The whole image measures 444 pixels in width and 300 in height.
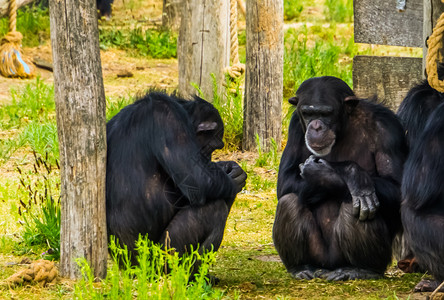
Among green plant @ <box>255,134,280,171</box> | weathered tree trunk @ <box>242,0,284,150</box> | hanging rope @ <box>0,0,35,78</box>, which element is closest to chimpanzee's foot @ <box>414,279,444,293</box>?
green plant @ <box>255,134,280,171</box>

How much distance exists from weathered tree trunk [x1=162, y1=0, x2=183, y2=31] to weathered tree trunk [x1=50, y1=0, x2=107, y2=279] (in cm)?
871

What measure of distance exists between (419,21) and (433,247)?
3147 mm

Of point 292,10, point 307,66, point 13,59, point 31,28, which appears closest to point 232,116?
point 307,66

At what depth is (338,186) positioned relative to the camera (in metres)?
4.52

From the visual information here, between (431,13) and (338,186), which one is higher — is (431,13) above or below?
above

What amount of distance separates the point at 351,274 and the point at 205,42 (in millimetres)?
3803

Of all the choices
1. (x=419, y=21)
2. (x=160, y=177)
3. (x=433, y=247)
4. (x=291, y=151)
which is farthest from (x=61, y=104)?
(x=419, y=21)

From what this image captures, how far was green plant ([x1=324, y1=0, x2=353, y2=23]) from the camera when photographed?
13.2m

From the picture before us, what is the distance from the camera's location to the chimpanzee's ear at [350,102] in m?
4.66

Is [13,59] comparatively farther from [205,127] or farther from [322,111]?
[322,111]

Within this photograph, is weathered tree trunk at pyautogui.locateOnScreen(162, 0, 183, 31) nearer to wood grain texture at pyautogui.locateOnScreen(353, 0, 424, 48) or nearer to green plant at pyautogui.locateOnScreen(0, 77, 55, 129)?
green plant at pyautogui.locateOnScreen(0, 77, 55, 129)

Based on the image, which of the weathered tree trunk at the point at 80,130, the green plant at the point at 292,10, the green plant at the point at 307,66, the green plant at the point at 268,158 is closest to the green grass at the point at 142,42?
the green plant at the point at 292,10

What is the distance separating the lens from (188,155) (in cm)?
425

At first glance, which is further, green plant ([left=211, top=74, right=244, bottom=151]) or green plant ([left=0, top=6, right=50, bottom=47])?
green plant ([left=0, top=6, right=50, bottom=47])
